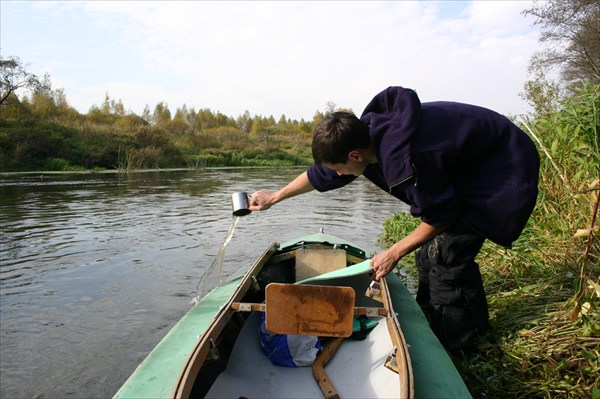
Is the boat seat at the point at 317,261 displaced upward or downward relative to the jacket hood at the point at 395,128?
downward

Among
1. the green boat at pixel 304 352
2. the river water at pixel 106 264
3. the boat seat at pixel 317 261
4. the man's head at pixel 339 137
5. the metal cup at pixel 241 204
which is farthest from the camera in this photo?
the boat seat at pixel 317 261

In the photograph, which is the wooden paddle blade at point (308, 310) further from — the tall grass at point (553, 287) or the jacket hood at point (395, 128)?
the tall grass at point (553, 287)

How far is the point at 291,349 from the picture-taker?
127 inches

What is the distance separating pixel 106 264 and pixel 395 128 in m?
5.95

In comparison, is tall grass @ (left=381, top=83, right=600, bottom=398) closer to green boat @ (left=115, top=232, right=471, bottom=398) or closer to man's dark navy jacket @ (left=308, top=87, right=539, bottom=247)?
man's dark navy jacket @ (left=308, top=87, right=539, bottom=247)

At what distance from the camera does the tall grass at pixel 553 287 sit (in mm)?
2734

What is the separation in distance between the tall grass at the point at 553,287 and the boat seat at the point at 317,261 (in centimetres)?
145

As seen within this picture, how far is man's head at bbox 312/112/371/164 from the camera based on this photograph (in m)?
2.40

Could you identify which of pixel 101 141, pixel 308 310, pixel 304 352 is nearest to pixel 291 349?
pixel 304 352

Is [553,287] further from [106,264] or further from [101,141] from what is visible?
[101,141]

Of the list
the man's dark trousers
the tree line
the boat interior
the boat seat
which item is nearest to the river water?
the boat interior

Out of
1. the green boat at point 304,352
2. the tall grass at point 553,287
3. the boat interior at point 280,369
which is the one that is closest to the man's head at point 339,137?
the green boat at point 304,352

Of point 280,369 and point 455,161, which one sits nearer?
point 455,161

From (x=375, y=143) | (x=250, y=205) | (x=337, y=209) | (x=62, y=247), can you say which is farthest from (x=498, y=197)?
(x=337, y=209)
